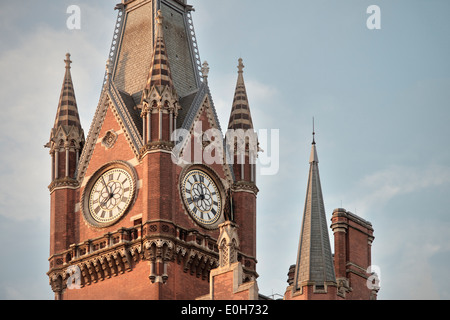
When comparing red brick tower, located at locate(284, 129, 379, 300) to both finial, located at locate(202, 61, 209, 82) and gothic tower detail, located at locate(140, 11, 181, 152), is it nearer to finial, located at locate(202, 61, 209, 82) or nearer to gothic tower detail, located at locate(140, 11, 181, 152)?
gothic tower detail, located at locate(140, 11, 181, 152)

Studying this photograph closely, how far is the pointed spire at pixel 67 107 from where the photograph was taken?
280ft

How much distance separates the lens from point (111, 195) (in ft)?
269

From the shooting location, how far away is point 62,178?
83.9 m

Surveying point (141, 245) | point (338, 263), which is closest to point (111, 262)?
point (141, 245)

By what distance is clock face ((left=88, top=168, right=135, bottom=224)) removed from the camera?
81250mm

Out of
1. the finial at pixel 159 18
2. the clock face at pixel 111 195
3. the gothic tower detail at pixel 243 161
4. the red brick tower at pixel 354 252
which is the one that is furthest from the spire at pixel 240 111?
the red brick tower at pixel 354 252

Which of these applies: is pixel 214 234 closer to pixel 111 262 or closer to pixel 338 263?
pixel 111 262

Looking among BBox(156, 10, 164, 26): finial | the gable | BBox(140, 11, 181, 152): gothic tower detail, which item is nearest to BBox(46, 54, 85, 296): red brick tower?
BBox(140, 11, 181, 152): gothic tower detail

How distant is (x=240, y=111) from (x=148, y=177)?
763 cm

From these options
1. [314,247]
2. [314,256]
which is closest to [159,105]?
[314,247]

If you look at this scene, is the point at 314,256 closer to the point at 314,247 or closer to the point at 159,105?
the point at 314,247

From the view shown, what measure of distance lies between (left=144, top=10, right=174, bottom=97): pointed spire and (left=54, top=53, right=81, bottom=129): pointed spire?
4912mm
